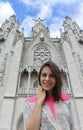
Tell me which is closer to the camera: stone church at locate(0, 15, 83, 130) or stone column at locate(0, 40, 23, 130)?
stone column at locate(0, 40, 23, 130)

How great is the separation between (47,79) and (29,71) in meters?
11.6

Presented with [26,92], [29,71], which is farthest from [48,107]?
[29,71]

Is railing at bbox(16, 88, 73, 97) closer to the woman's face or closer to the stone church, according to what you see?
the stone church

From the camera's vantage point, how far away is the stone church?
391 inches

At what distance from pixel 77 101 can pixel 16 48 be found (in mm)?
8016

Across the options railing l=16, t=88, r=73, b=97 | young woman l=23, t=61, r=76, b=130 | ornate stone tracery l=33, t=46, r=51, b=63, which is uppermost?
ornate stone tracery l=33, t=46, r=51, b=63

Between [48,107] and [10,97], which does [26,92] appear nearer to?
[10,97]

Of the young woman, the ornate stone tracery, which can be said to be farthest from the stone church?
the young woman

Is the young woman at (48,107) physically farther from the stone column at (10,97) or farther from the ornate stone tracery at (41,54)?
the ornate stone tracery at (41,54)

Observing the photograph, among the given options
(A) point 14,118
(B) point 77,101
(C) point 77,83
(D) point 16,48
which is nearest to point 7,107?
(A) point 14,118

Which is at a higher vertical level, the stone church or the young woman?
the stone church

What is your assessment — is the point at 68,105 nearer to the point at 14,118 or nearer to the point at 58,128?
the point at 58,128

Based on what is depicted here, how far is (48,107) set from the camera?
1.60 m

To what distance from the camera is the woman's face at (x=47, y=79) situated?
1745 mm
